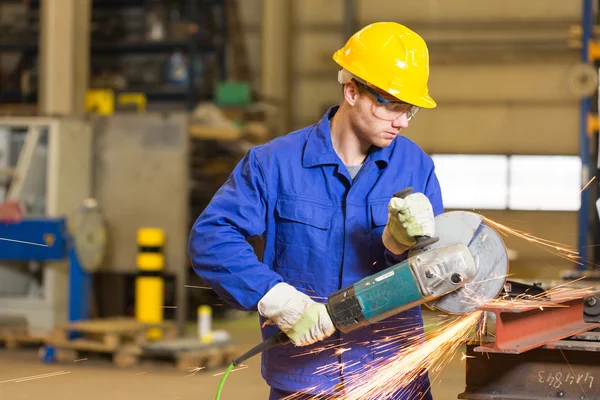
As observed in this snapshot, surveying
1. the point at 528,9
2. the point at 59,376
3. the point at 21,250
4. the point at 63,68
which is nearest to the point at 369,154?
the point at 59,376

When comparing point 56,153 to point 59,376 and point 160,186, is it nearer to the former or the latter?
point 160,186

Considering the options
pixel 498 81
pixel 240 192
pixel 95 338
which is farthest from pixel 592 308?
pixel 498 81

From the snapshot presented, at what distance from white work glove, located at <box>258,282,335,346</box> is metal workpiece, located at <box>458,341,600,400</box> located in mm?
411

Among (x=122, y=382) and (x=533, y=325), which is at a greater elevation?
(x=533, y=325)

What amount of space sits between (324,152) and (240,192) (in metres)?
0.26

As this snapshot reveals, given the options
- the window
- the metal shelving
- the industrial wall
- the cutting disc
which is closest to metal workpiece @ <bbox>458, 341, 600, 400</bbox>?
the cutting disc

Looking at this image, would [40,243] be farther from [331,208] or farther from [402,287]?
[402,287]

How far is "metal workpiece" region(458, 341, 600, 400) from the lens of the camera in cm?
224

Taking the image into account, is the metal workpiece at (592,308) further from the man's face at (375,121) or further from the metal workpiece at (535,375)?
the man's face at (375,121)

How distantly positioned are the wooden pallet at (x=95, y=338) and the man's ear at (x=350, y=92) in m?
4.28

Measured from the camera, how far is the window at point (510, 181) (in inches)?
402

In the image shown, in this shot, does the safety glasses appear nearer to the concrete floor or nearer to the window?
the concrete floor

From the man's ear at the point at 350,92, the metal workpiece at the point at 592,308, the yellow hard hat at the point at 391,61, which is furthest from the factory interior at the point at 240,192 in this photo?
the yellow hard hat at the point at 391,61

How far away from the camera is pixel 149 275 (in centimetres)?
675
